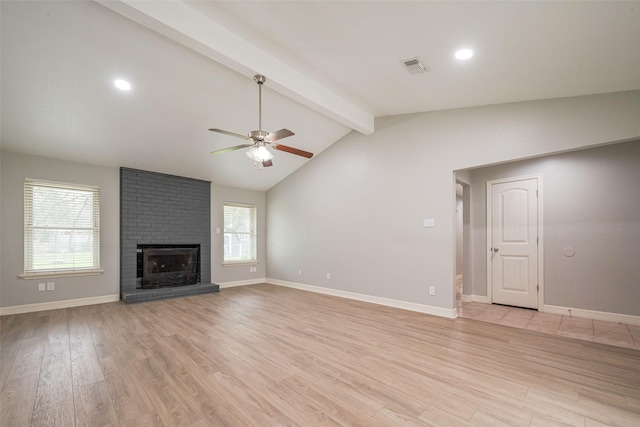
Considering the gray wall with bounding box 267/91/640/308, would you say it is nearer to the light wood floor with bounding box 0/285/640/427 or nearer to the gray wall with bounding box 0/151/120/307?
the light wood floor with bounding box 0/285/640/427

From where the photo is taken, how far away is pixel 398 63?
Answer: 3.04 metres

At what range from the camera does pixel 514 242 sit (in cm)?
481

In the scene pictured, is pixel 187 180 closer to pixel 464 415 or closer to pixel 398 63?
pixel 398 63

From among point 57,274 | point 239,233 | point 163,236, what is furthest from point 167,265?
point 239,233

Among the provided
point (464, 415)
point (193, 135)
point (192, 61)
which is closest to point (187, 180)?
point (193, 135)

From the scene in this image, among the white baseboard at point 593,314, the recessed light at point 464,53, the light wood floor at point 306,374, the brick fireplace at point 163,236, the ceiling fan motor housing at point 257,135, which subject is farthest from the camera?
the brick fireplace at point 163,236

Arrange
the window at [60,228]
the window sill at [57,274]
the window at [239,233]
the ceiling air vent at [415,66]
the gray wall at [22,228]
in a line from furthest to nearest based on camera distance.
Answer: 1. the window at [239,233]
2. the window at [60,228]
3. the window sill at [57,274]
4. the gray wall at [22,228]
5. the ceiling air vent at [415,66]

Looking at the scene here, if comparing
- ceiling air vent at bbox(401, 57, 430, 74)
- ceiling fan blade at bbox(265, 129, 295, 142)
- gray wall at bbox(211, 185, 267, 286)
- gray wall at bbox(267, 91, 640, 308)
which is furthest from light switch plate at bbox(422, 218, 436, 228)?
gray wall at bbox(211, 185, 267, 286)

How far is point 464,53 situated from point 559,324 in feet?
12.4

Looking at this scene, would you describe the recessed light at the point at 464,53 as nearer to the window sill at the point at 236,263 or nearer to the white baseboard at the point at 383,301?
the white baseboard at the point at 383,301

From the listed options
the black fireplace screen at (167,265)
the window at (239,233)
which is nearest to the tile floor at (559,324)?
the window at (239,233)

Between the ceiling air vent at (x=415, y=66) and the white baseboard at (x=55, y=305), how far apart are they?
20.1 ft

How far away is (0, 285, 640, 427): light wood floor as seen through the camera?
6.43 ft

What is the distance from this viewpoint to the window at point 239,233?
275 inches
